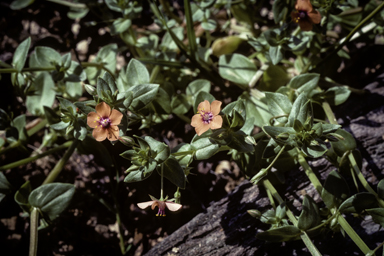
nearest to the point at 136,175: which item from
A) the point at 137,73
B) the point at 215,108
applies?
the point at 215,108

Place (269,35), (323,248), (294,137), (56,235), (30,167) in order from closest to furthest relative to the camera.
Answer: (294,137) < (323,248) < (269,35) < (56,235) < (30,167)

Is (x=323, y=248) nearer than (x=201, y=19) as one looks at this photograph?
Yes

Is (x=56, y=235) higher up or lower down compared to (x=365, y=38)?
lower down

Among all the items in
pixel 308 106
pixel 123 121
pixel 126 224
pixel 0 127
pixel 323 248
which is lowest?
pixel 323 248

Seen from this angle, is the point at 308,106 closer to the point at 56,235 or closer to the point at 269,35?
the point at 269,35

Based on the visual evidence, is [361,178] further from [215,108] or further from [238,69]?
[238,69]

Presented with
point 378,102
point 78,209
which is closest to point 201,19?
point 378,102
